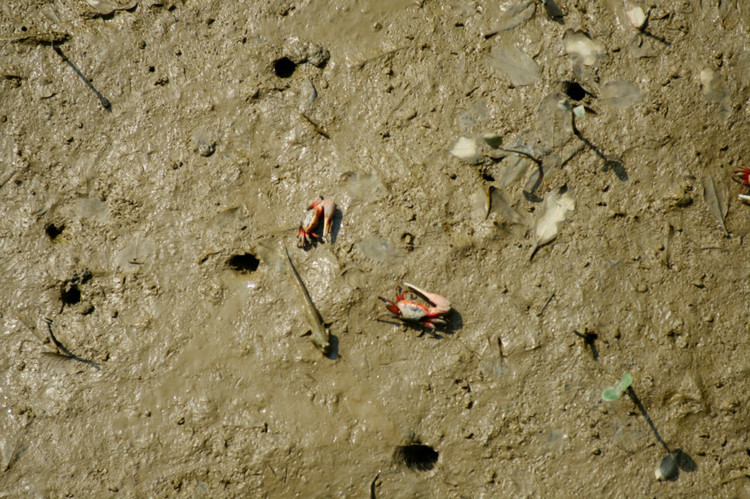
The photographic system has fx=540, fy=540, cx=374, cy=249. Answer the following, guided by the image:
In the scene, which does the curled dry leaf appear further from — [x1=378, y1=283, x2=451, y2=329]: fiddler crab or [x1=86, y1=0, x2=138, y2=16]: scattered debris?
[x1=86, y1=0, x2=138, y2=16]: scattered debris

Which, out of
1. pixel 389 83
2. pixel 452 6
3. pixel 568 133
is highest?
pixel 452 6

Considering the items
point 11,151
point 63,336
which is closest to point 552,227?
point 63,336

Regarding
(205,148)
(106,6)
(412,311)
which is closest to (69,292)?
(205,148)

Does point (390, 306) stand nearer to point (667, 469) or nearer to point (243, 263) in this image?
point (243, 263)

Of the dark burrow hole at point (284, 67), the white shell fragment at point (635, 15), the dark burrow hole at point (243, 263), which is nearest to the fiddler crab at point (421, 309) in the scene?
the dark burrow hole at point (243, 263)

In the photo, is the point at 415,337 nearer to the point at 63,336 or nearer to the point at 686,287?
the point at 686,287

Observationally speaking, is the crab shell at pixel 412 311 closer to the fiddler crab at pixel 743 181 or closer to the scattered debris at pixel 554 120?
the scattered debris at pixel 554 120

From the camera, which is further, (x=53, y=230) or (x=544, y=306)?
(x=53, y=230)
